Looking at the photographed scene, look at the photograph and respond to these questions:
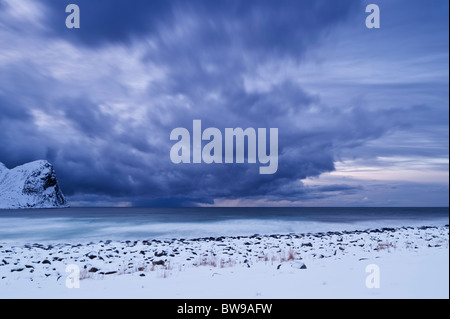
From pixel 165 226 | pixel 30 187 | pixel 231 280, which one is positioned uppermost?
pixel 30 187

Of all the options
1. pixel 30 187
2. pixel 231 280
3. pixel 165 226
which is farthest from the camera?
pixel 30 187

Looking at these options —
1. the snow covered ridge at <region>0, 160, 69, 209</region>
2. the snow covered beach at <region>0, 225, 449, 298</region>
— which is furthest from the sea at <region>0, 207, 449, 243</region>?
the snow covered ridge at <region>0, 160, 69, 209</region>

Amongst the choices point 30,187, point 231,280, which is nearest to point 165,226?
point 231,280

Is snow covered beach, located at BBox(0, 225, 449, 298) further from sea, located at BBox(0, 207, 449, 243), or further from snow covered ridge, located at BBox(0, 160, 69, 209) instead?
snow covered ridge, located at BBox(0, 160, 69, 209)

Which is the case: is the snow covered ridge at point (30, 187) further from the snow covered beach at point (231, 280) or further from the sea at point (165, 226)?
the snow covered beach at point (231, 280)

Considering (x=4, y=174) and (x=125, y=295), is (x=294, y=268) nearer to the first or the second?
(x=125, y=295)

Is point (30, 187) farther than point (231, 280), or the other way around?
point (30, 187)

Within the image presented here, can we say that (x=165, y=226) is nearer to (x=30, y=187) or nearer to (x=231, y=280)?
(x=231, y=280)

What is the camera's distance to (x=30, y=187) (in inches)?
5886

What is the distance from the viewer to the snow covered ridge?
5103 inches

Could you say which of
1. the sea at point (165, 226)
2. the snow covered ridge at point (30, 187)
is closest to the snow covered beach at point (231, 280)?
the sea at point (165, 226)
